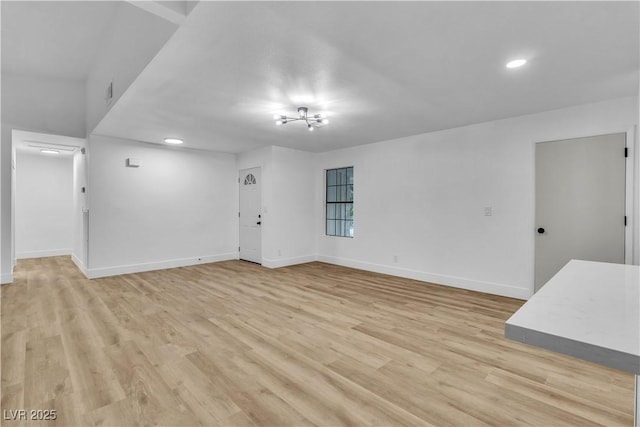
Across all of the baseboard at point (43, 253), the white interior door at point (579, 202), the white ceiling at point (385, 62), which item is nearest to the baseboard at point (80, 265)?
the baseboard at point (43, 253)

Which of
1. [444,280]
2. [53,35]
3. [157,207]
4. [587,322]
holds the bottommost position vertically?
[444,280]

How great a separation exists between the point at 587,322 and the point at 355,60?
228cm

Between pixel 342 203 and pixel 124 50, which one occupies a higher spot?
pixel 124 50

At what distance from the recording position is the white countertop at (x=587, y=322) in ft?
2.22

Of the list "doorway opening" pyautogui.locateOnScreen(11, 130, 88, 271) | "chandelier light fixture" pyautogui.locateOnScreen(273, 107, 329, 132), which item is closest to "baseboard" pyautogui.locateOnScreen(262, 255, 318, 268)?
"chandelier light fixture" pyautogui.locateOnScreen(273, 107, 329, 132)

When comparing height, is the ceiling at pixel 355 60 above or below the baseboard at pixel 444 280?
above

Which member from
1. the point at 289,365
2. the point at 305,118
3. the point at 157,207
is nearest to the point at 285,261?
the point at 157,207

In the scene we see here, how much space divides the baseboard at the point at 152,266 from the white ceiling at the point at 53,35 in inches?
128

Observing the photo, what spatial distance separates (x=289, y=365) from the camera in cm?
232

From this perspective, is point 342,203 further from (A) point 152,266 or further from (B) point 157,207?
(A) point 152,266

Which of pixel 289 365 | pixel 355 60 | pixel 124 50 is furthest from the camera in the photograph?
pixel 124 50

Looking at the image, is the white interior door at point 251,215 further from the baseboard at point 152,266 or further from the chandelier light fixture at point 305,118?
the chandelier light fixture at point 305,118

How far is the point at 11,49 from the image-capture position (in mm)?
3955

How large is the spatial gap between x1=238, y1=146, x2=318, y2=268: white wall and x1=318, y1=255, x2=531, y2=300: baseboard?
94 cm
